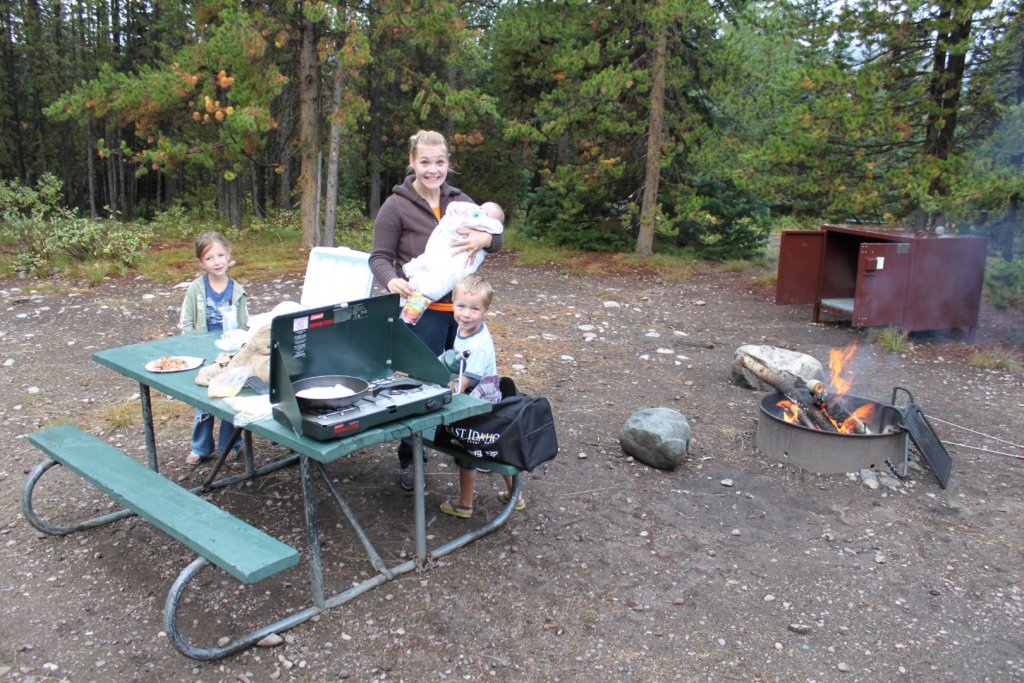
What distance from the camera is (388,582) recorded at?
11.8 feet

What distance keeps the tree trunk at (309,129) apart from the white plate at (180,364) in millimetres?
10173

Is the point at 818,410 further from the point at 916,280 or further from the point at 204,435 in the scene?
the point at 204,435

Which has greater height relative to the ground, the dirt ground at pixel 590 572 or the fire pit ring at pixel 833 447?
the fire pit ring at pixel 833 447

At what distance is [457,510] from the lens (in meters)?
4.16

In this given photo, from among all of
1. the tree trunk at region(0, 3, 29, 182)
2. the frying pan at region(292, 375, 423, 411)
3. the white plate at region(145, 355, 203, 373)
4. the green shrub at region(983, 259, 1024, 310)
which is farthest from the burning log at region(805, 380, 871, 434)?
the tree trunk at region(0, 3, 29, 182)

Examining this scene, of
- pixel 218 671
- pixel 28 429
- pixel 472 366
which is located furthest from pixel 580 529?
pixel 28 429

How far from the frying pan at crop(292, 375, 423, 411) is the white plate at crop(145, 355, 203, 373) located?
1.04m

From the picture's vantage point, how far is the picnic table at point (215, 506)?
2.93 m

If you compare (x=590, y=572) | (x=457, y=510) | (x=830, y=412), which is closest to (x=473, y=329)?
(x=457, y=510)

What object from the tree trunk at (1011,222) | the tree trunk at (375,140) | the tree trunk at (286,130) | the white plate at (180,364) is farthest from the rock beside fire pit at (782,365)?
the tree trunk at (375,140)

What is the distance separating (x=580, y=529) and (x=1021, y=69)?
27.9 feet

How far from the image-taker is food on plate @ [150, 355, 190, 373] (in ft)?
12.9

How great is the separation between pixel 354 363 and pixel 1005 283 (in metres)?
7.92

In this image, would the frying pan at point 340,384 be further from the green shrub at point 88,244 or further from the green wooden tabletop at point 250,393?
the green shrub at point 88,244
